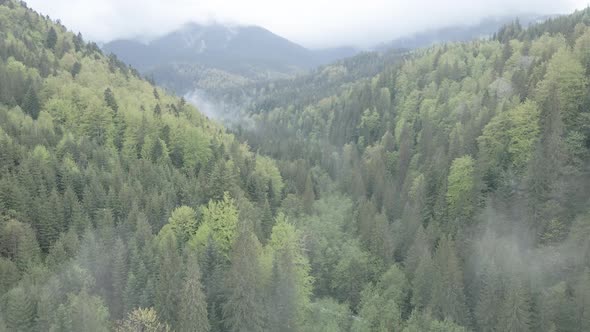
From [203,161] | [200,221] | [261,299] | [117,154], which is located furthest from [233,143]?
[261,299]

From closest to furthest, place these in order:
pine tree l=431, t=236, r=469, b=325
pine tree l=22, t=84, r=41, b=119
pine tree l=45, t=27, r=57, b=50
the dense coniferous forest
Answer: the dense coniferous forest
pine tree l=431, t=236, r=469, b=325
pine tree l=22, t=84, r=41, b=119
pine tree l=45, t=27, r=57, b=50

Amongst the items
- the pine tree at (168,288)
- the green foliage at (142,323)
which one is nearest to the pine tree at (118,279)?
the pine tree at (168,288)

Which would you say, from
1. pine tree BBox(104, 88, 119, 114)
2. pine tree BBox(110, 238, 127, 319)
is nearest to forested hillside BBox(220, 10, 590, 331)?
pine tree BBox(110, 238, 127, 319)

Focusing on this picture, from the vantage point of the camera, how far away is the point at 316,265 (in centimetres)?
7331

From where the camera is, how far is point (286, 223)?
2766 inches

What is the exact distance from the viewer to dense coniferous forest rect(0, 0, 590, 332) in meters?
53.2

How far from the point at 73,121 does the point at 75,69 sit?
3644cm

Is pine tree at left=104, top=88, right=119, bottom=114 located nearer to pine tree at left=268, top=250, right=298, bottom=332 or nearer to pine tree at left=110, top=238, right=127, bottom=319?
pine tree at left=110, top=238, right=127, bottom=319

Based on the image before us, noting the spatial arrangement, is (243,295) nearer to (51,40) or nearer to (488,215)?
(488,215)

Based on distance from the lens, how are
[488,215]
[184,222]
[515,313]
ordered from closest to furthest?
[515,313] → [184,222] → [488,215]

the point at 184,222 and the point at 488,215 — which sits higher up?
the point at 184,222

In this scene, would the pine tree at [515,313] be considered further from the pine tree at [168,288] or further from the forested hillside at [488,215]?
the pine tree at [168,288]

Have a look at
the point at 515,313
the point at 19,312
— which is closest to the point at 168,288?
the point at 19,312

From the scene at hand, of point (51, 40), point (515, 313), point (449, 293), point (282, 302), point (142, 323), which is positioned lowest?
point (449, 293)
